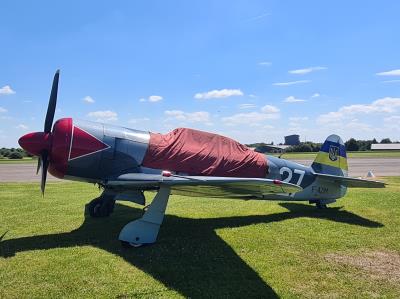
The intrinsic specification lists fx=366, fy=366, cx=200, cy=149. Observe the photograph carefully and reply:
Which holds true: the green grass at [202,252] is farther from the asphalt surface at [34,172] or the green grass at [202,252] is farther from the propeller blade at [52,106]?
the asphalt surface at [34,172]

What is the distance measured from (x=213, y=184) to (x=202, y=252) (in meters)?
1.34

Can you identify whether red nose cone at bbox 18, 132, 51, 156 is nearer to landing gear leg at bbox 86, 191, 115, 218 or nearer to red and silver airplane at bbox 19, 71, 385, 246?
red and silver airplane at bbox 19, 71, 385, 246

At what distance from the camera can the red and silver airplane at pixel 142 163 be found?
6844 mm

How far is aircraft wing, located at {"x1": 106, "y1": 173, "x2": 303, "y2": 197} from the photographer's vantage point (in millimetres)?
5465

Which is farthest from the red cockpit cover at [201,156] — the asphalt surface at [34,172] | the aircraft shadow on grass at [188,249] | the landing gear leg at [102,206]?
the asphalt surface at [34,172]

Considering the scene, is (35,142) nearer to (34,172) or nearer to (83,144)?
(83,144)

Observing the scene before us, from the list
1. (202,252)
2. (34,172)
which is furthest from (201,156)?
(34,172)

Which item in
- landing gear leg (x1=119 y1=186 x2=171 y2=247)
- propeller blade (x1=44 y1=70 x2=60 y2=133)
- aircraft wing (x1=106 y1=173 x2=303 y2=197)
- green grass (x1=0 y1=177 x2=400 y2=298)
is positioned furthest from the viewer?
propeller blade (x1=44 y1=70 x2=60 y2=133)

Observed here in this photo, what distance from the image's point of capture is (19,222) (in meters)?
8.69

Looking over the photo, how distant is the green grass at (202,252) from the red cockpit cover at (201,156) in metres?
1.34

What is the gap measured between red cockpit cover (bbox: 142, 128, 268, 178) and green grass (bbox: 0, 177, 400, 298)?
1335mm

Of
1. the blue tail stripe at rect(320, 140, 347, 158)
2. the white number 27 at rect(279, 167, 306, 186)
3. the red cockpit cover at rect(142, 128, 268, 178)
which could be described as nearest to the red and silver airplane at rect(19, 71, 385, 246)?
the red cockpit cover at rect(142, 128, 268, 178)

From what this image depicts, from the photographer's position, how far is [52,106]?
7.87m

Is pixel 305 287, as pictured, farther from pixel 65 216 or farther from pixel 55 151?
pixel 65 216
